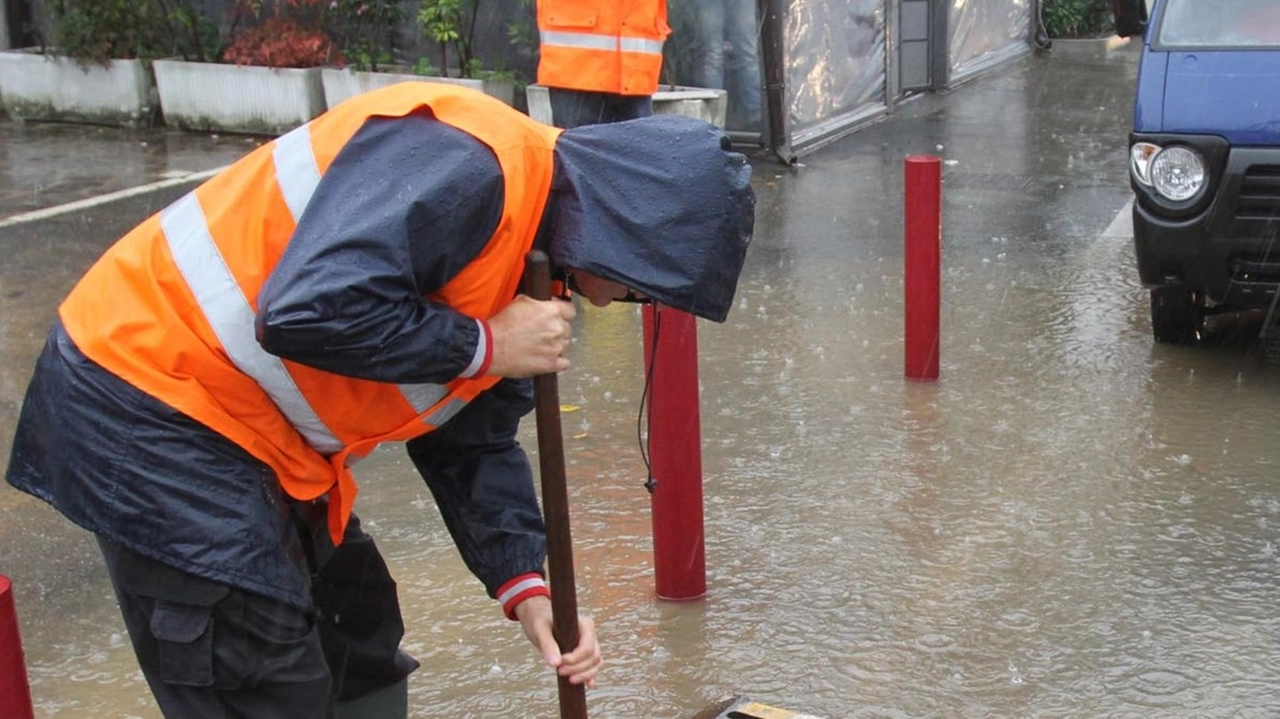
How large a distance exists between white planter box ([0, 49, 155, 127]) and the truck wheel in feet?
28.5

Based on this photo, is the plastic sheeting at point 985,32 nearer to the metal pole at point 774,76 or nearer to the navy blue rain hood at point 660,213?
the metal pole at point 774,76

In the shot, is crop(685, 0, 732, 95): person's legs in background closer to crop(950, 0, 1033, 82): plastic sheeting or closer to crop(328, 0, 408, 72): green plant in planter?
crop(328, 0, 408, 72): green plant in planter

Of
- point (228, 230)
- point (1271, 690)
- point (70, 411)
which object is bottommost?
point (1271, 690)

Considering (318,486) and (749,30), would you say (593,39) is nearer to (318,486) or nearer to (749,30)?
(749,30)

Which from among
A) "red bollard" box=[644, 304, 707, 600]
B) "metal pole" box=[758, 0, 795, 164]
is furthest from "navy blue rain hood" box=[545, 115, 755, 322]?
"metal pole" box=[758, 0, 795, 164]

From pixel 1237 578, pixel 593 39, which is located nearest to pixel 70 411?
pixel 1237 578

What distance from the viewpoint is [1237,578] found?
4.36m

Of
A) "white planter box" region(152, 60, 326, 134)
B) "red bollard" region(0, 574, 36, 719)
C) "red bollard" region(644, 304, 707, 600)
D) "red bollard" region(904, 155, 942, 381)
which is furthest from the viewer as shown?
"white planter box" region(152, 60, 326, 134)

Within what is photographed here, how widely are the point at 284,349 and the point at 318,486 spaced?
0.46m

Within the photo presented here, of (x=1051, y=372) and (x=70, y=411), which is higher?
(x=70, y=411)

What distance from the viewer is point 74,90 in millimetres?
12367

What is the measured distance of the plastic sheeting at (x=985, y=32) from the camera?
44.6ft

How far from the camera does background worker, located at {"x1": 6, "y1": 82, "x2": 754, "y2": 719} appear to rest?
218 cm

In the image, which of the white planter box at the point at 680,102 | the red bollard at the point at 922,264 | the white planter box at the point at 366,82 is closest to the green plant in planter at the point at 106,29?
the white planter box at the point at 366,82
